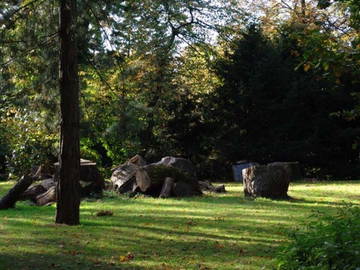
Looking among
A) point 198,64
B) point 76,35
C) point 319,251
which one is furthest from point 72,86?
point 198,64

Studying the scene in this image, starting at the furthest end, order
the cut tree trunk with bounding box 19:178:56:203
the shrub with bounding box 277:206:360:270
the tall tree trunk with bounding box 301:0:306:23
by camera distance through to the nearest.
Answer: the tall tree trunk with bounding box 301:0:306:23, the cut tree trunk with bounding box 19:178:56:203, the shrub with bounding box 277:206:360:270

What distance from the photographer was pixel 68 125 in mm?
10586

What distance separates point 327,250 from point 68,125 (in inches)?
269

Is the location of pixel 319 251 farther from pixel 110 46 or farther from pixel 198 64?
pixel 198 64

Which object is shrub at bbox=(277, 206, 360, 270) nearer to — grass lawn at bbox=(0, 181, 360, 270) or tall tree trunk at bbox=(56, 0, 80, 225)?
grass lawn at bbox=(0, 181, 360, 270)

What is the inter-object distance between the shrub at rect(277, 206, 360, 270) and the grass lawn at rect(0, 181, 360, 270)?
1.04m

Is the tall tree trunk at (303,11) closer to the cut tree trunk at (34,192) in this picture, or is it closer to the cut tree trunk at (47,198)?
the cut tree trunk at (34,192)

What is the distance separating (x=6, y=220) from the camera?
11500 mm

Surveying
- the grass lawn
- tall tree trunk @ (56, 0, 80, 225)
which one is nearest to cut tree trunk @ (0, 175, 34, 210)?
the grass lawn

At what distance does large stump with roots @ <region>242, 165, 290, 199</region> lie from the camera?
49.0ft

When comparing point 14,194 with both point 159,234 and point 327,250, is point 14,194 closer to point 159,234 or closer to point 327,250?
point 159,234

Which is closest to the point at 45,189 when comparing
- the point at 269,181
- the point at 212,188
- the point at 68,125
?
the point at 212,188

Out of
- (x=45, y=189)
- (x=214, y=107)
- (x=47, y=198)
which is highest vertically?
(x=214, y=107)

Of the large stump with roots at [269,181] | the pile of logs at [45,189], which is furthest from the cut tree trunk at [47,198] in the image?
the large stump with roots at [269,181]
